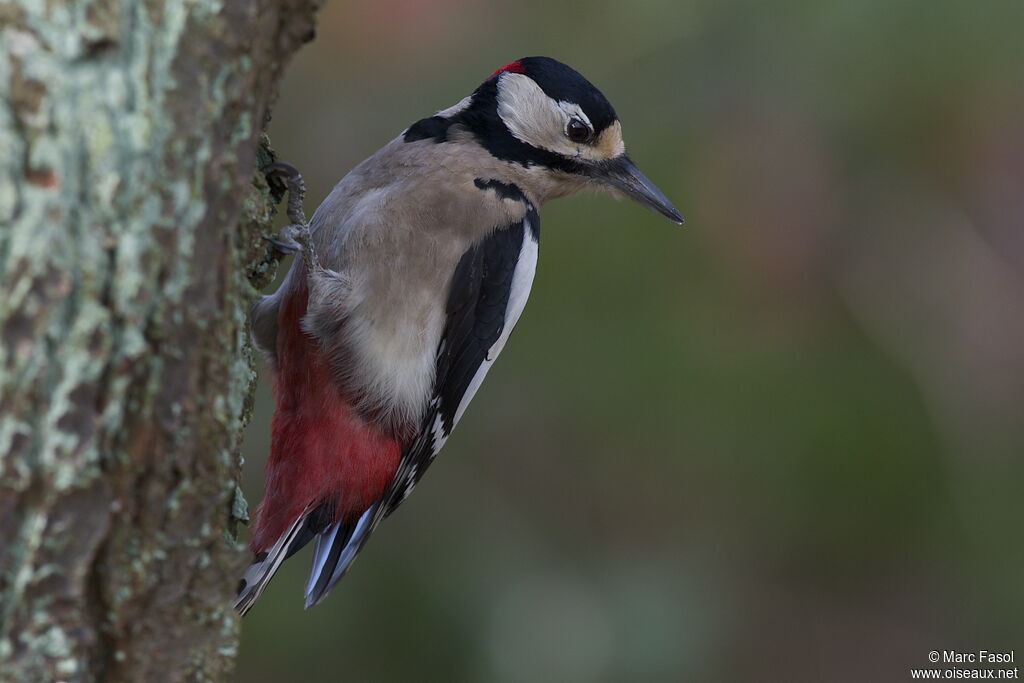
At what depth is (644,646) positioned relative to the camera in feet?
9.82

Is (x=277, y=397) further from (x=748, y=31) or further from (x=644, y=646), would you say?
(x=748, y=31)

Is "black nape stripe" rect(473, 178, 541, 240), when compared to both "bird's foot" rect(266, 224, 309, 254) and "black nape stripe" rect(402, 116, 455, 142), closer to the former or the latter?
"black nape stripe" rect(402, 116, 455, 142)

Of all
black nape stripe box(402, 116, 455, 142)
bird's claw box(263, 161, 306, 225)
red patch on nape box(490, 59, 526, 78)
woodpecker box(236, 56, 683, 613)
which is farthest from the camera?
red patch on nape box(490, 59, 526, 78)

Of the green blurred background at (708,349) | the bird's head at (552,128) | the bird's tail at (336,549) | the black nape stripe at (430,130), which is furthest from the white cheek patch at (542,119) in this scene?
the bird's tail at (336,549)

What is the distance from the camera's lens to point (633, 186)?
282 centimetres

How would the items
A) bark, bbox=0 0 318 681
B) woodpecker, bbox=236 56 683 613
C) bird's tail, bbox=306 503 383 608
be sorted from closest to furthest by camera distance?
bark, bbox=0 0 318 681, woodpecker, bbox=236 56 683 613, bird's tail, bbox=306 503 383 608

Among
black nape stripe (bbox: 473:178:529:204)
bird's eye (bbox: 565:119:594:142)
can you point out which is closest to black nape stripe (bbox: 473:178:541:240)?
black nape stripe (bbox: 473:178:529:204)

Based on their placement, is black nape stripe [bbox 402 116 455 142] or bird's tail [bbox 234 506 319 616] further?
black nape stripe [bbox 402 116 455 142]

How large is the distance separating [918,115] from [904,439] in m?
1.03

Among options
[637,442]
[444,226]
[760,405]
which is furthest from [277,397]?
[760,405]

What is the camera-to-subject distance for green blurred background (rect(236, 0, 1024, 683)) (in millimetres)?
3049

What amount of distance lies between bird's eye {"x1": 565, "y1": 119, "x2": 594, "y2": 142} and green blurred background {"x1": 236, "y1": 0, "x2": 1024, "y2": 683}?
45 centimetres

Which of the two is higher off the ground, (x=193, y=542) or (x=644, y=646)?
(x=193, y=542)

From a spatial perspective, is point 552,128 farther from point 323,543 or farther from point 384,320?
point 323,543
